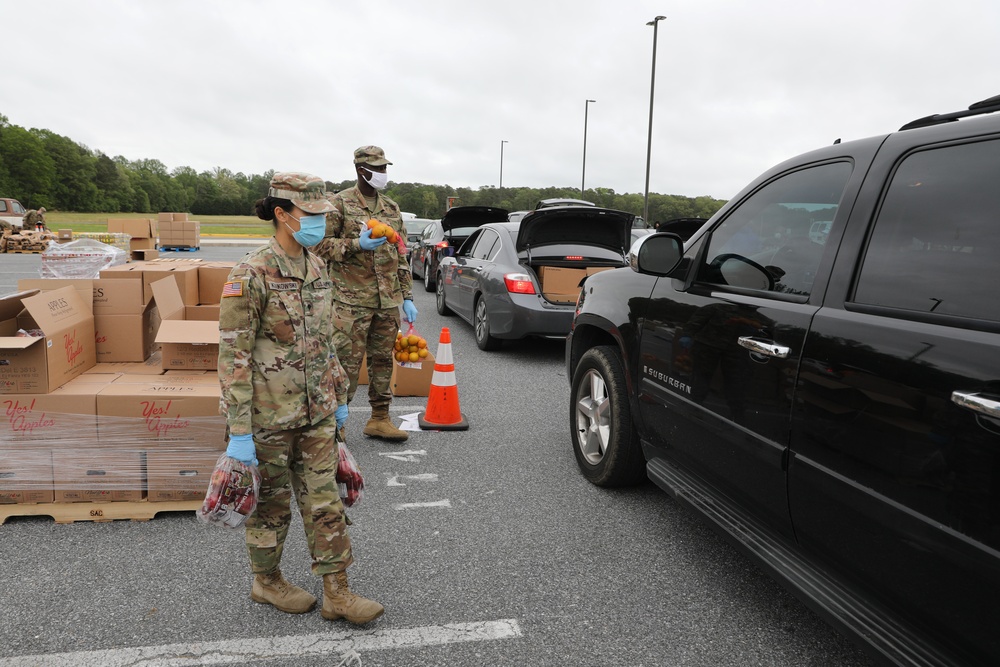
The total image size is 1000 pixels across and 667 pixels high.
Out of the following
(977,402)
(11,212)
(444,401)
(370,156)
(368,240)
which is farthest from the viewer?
(11,212)

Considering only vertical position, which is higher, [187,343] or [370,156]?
[370,156]

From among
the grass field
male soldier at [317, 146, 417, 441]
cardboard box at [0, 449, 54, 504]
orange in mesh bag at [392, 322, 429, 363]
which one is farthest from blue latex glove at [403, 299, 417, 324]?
the grass field

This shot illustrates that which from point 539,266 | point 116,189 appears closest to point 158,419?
point 539,266

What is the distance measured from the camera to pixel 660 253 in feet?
10.5

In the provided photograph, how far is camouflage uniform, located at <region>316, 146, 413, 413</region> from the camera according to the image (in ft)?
15.1

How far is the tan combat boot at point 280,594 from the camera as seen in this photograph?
281 centimetres

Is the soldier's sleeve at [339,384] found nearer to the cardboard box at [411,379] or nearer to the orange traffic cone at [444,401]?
the orange traffic cone at [444,401]

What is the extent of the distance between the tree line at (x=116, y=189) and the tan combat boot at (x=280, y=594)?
55.6 m

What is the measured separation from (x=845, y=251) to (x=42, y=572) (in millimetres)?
3687

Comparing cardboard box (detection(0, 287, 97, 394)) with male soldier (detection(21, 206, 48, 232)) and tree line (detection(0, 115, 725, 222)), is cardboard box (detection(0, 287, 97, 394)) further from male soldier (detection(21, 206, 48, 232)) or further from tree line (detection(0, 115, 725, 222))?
tree line (detection(0, 115, 725, 222))

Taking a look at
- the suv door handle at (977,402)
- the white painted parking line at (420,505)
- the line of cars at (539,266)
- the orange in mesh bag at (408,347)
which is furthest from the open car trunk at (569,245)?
the suv door handle at (977,402)


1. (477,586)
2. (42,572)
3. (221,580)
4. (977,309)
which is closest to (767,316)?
(977,309)

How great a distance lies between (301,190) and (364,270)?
6.72 feet

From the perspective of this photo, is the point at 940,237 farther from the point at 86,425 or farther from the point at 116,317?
the point at 116,317
